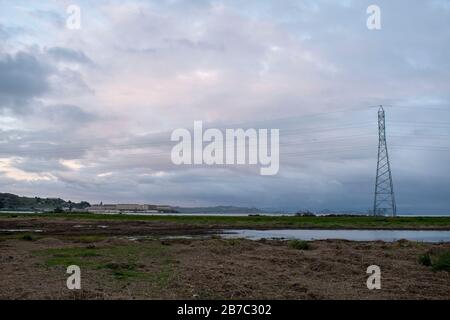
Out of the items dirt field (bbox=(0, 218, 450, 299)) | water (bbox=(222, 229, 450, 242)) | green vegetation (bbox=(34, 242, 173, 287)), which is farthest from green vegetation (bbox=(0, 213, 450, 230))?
dirt field (bbox=(0, 218, 450, 299))

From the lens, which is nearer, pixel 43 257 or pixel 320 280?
pixel 320 280

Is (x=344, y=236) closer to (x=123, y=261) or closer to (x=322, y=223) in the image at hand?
(x=322, y=223)

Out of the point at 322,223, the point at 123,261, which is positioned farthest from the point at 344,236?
the point at 123,261

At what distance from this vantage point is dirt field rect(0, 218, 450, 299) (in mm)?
16828

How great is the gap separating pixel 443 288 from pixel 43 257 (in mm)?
21127

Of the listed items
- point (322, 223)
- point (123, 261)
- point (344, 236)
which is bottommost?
point (322, 223)

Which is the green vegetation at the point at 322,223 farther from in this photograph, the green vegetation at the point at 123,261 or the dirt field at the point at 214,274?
the dirt field at the point at 214,274

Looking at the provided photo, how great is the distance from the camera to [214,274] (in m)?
20.7

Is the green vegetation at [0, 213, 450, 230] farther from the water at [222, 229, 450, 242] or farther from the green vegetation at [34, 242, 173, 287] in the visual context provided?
the green vegetation at [34, 242, 173, 287]

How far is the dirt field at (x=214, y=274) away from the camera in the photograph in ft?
55.2

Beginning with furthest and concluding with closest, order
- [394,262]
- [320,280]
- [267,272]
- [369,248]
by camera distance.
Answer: [369,248], [394,262], [267,272], [320,280]
